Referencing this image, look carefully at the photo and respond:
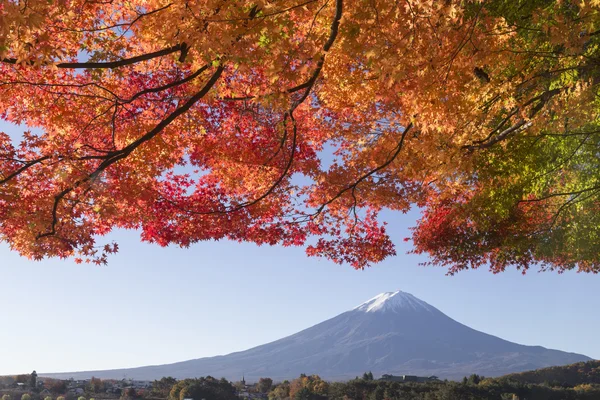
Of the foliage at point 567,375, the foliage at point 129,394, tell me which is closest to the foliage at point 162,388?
the foliage at point 129,394

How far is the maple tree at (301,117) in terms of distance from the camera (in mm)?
5801

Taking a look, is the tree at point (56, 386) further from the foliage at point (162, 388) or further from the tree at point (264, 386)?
the tree at point (264, 386)

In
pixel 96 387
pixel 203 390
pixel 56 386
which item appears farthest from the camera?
pixel 96 387

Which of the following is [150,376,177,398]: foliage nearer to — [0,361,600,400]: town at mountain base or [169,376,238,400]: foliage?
[0,361,600,400]: town at mountain base

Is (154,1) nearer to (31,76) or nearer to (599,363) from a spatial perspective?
(31,76)

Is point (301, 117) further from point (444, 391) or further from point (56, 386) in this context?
point (56, 386)

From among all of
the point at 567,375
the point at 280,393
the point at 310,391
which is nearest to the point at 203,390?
the point at 280,393

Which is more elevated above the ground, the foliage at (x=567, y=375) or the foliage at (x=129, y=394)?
the foliage at (x=129, y=394)

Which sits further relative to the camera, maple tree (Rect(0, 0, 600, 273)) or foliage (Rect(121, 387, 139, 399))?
foliage (Rect(121, 387, 139, 399))

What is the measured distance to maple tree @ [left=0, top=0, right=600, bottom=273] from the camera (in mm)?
5801

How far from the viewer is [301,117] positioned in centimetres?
1172

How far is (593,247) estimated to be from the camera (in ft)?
48.9

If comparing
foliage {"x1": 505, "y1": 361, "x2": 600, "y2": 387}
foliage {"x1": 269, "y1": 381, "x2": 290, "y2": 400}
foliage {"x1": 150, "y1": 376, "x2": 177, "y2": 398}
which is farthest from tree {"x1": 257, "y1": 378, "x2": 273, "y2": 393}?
foliage {"x1": 505, "y1": 361, "x2": 600, "y2": 387}

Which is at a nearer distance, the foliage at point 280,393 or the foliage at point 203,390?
the foliage at point 203,390
